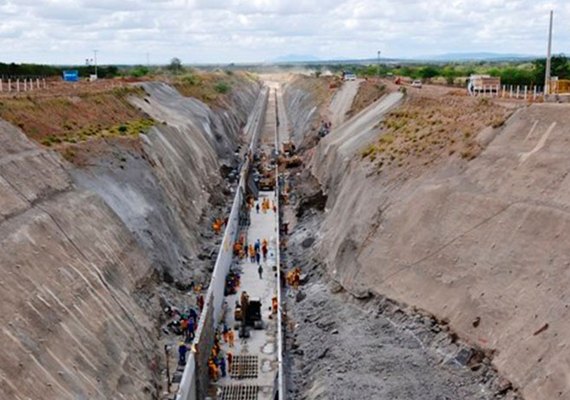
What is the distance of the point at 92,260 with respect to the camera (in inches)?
1079

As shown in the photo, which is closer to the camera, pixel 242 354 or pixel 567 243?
pixel 567 243

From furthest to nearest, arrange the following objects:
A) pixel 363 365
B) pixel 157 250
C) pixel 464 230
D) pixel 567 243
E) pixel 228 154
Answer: pixel 228 154, pixel 157 250, pixel 464 230, pixel 363 365, pixel 567 243

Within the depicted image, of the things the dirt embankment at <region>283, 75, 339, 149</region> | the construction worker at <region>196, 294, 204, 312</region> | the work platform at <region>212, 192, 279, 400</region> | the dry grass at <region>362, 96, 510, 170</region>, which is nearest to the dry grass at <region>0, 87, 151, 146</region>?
the construction worker at <region>196, 294, 204, 312</region>

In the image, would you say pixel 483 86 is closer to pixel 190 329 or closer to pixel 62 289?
pixel 190 329

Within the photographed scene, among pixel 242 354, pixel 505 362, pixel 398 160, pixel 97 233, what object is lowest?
pixel 242 354

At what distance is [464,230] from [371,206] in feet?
27.7

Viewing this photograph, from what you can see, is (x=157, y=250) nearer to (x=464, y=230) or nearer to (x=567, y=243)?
(x=464, y=230)

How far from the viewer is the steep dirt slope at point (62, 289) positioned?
19.8m

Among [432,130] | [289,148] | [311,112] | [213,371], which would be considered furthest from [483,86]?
[311,112]

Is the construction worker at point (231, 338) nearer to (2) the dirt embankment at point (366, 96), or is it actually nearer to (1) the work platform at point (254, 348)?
(1) the work platform at point (254, 348)

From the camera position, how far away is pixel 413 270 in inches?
1167

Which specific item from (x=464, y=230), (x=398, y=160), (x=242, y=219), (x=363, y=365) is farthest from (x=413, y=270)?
(x=242, y=219)

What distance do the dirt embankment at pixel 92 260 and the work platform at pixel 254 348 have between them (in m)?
2.65

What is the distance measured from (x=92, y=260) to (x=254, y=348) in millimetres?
8227
